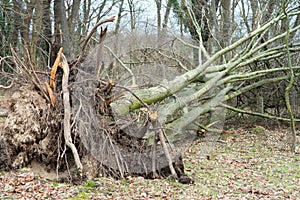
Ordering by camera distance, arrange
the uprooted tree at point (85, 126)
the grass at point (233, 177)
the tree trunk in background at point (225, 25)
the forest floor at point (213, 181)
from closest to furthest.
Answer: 1. the forest floor at point (213, 181)
2. the grass at point (233, 177)
3. the uprooted tree at point (85, 126)
4. the tree trunk in background at point (225, 25)

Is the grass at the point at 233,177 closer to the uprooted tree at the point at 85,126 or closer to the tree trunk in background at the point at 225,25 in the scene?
the uprooted tree at the point at 85,126

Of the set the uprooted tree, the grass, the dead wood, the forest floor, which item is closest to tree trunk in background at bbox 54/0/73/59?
the uprooted tree

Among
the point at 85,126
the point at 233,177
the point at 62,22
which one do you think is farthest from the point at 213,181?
the point at 62,22

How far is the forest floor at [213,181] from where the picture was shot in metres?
4.80

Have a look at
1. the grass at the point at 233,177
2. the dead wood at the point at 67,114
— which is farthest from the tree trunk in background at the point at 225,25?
the dead wood at the point at 67,114

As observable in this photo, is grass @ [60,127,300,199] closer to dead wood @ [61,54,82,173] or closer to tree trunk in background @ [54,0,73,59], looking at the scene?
dead wood @ [61,54,82,173]

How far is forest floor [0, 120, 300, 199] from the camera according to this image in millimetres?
4805

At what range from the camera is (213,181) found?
6301 millimetres

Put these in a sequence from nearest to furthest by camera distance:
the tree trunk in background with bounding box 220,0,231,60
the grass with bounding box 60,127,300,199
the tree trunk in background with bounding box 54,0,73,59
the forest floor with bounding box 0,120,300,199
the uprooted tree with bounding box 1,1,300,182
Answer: the forest floor with bounding box 0,120,300,199, the grass with bounding box 60,127,300,199, the uprooted tree with bounding box 1,1,300,182, the tree trunk in background with bounding box 54,0,73,59, the tree trunk in background with bounding box 220,0,231,60

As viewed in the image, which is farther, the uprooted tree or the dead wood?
the uprooted tree

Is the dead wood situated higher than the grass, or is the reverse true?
the dead wood

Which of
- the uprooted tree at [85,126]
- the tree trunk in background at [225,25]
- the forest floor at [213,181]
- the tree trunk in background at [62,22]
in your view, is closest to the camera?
the forest floor at [213,181]

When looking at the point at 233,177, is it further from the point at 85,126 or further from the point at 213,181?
the point at 85,126

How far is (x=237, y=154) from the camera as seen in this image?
28.2 ft
